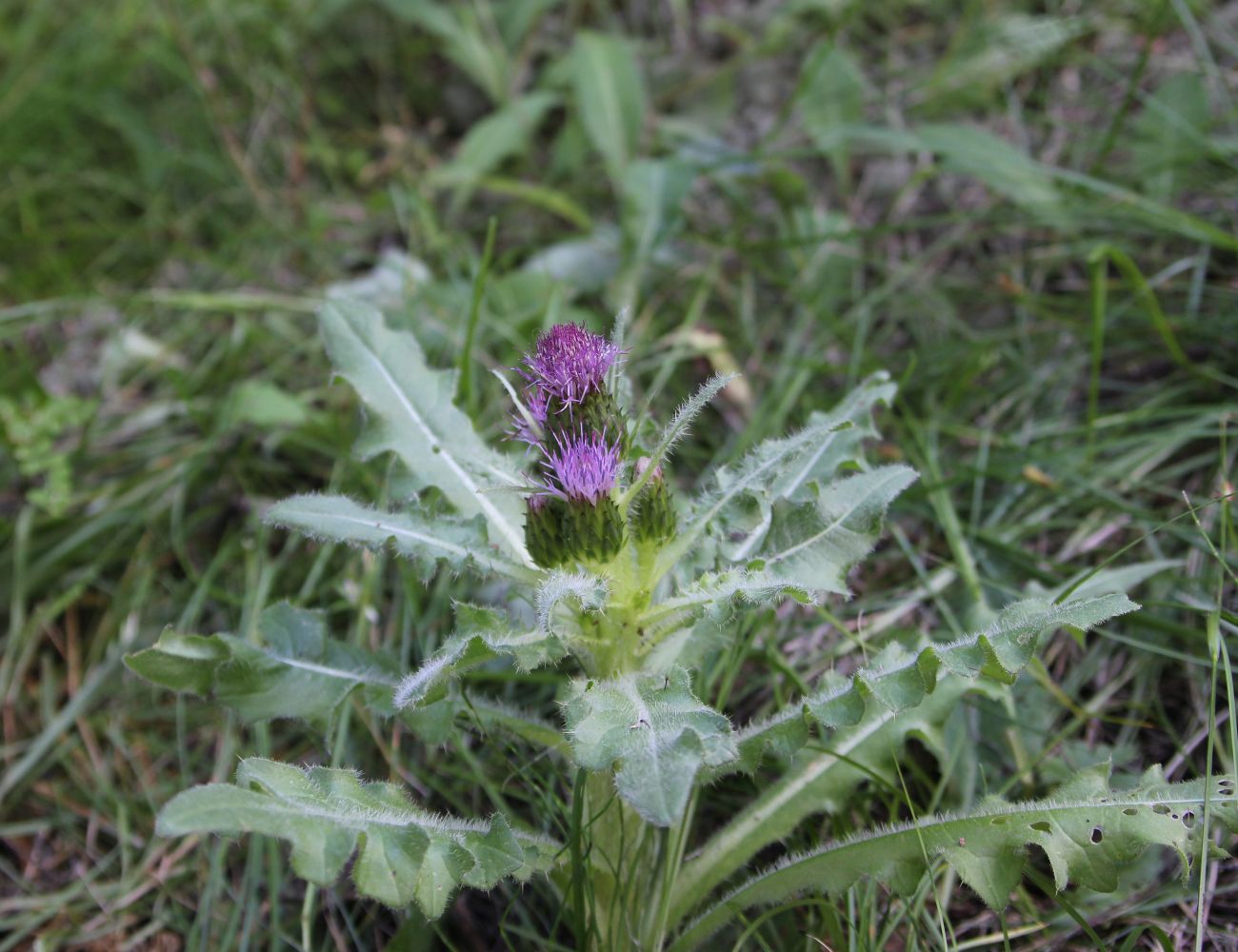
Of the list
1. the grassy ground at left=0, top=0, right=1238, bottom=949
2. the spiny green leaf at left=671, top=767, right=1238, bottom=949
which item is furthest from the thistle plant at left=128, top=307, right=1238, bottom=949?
the grassy ground at left=0, top=0, right=1238, bottom=949

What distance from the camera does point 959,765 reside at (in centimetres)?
226

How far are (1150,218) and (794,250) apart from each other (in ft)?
3.89

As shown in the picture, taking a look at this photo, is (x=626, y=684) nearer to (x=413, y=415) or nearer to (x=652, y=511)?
(x=652, y=511)

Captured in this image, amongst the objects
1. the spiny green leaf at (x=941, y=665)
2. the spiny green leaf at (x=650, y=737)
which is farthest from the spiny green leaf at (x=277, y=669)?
the spiny green leaf at (x=941, y=665)

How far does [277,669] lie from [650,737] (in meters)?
0.97

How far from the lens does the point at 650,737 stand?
1565mm

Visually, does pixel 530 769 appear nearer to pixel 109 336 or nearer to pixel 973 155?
pixel 973 155

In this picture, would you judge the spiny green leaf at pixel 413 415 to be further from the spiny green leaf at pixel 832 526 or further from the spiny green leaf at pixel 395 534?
the spiny green leaf at pixel 832 526

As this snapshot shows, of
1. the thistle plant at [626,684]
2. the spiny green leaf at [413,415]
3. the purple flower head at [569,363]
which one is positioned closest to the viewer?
the thistle plant at [626,684]

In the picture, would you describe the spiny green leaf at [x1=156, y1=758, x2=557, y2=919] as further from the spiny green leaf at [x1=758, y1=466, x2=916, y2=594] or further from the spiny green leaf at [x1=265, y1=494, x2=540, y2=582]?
the spiny green leaf at [x1=758, y1=466, x2=916, y2=594]

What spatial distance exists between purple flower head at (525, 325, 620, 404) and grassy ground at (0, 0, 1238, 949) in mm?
820

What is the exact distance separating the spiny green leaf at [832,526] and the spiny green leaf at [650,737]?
1.45 feet

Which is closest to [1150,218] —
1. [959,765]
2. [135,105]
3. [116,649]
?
[959,765]

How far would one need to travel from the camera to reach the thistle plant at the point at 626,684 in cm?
163
